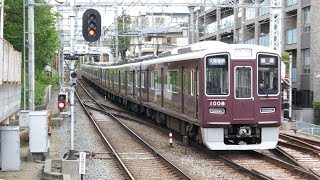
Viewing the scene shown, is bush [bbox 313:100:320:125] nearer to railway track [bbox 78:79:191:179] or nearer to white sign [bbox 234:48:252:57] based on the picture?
railway track [bbox 78:79:191:179]

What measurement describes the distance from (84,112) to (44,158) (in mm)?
16477

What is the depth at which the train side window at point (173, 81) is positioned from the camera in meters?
17.7

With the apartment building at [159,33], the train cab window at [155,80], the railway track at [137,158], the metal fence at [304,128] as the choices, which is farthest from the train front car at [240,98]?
the apartment building at [159,33]

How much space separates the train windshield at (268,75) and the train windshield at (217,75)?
0.86 metres

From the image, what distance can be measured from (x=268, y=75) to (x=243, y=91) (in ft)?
2.56

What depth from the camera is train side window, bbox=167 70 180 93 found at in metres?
17.7

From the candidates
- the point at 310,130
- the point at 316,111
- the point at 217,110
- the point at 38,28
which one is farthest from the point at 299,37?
the point at 217,110

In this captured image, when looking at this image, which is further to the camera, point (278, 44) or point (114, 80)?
point (114, 80)

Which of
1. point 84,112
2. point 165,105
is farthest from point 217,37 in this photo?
point 165,105

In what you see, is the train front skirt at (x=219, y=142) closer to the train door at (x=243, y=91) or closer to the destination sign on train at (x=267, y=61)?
the train door at (x=243, y=91)

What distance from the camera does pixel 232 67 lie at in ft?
47.0

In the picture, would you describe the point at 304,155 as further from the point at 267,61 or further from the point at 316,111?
the point at 316,111

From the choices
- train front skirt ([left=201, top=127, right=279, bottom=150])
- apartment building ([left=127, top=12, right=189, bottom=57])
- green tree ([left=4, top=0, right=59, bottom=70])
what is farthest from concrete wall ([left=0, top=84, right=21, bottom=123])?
apartment building ([left=127, top=12, right=189, bottom=57])

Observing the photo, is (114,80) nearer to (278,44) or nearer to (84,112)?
(84,112)
